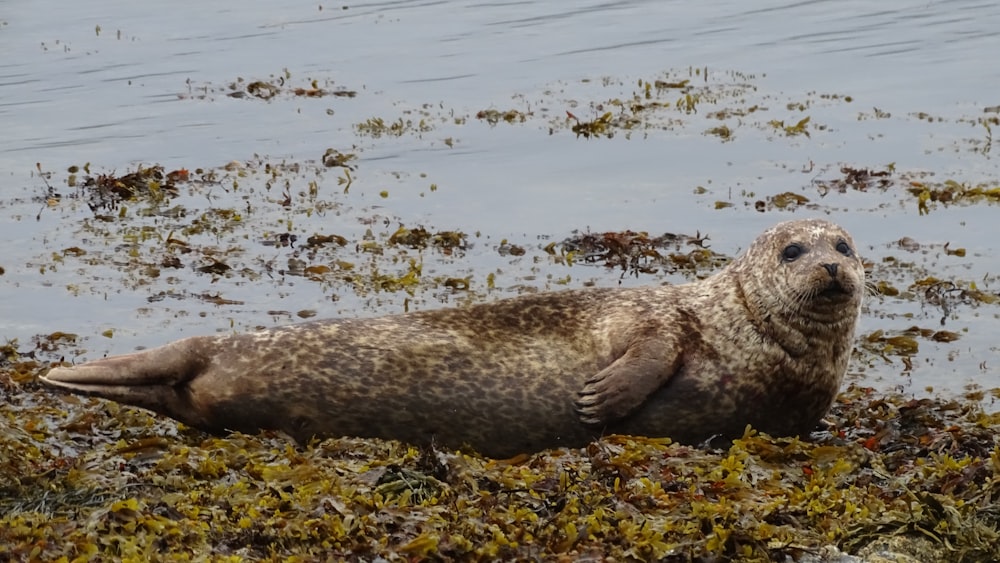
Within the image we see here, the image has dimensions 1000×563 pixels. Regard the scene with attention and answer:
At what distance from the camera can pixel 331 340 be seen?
8727mm

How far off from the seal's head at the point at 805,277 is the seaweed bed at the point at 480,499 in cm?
76

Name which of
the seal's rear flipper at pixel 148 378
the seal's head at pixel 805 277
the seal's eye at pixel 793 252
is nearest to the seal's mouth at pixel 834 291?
the seal's head at pixel 805 277

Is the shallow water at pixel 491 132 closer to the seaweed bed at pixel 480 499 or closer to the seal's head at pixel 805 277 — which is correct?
the seal's head at pixel 805 277

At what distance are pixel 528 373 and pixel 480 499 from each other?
1938mm

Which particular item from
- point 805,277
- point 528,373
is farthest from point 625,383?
point 805,277

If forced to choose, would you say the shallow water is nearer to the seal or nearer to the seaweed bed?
the seal

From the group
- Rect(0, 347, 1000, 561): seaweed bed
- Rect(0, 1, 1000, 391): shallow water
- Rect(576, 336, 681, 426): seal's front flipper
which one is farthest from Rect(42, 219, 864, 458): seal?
Rect(0, 1, 1000, 391): shallow water

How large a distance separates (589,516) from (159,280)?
6.71 metres

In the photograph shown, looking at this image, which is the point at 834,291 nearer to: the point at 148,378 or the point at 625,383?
the point at 625,383

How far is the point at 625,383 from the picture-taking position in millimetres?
8375

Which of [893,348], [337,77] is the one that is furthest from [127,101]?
[893,348]

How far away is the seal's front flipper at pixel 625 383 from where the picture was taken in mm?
8359

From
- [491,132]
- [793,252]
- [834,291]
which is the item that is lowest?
[491,132]

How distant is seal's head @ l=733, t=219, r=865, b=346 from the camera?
8656 mm
